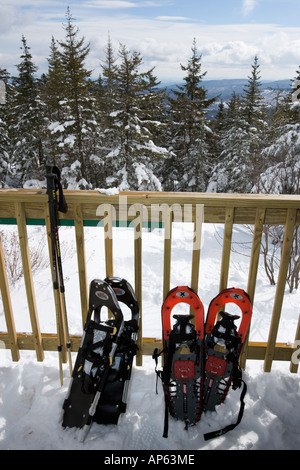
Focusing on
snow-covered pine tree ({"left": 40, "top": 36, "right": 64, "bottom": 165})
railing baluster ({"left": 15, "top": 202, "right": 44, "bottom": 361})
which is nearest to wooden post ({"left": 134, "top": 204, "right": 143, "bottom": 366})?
railing baluster ({"left": 15, "top": 202, "right": 44, "bottom": 361})

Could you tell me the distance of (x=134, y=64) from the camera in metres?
14.1

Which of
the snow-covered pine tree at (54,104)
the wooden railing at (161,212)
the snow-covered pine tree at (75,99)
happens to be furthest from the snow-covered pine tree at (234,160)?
the wooden railing at (161,212)

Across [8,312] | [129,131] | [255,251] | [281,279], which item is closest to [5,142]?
[129,131]

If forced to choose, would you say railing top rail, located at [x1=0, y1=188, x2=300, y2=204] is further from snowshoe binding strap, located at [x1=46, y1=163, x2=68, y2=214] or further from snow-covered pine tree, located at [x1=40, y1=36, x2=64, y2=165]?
snow-covered pine tree, located at [x1=40, y1=36, x2=64, y2=165]

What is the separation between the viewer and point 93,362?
1.81 meters

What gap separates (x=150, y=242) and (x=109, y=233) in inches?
182

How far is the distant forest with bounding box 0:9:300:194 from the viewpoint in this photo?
14539 mm

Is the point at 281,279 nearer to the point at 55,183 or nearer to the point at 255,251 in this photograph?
the point at 255,251

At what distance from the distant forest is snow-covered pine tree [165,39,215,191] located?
0.06 meters

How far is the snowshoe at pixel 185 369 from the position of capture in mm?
1810

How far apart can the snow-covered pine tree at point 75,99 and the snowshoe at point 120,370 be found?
14069 millimetres

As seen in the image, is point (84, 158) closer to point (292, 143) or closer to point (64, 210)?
point (292, 143)
